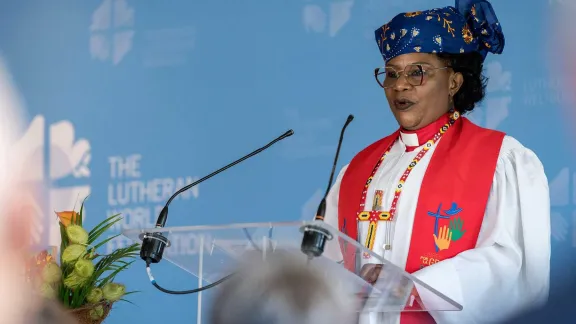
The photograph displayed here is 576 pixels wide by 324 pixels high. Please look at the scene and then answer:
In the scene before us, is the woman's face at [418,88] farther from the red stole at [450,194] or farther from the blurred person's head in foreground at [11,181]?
the blurred person's head in foreground at [11,181]

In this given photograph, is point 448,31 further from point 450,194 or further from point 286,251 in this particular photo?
point 286,251

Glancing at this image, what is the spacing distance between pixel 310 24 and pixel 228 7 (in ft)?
1.71

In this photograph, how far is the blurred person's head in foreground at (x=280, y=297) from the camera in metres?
1.99

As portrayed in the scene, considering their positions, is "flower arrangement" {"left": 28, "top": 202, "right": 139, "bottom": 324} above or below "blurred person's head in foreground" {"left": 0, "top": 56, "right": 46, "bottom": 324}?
below

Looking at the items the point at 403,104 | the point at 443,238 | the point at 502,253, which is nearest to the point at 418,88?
the point at 403,104

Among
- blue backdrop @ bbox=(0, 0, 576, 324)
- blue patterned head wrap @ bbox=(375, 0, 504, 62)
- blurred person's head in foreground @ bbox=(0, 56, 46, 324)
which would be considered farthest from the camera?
blurred person's head in foreground @ bbox=(0, 56, 46, 324)

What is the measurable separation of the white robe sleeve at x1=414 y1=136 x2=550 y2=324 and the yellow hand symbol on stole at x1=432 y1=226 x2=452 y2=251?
111mm

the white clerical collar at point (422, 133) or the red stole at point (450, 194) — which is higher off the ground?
the white clerical collar at point (422, 133)

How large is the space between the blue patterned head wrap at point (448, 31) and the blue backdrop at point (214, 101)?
61 centimetres

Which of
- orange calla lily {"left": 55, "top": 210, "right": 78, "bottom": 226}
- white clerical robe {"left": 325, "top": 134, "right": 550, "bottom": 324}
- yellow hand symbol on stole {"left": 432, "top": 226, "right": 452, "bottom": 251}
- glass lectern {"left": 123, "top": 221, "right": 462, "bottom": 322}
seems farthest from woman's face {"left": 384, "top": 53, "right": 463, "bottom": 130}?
orange calla lily {"left": 55, "top": 210, "right": 78, "bottom": 226}

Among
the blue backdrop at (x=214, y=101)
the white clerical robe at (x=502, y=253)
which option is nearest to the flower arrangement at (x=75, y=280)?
the white clerical robe at (x=502, y=253)

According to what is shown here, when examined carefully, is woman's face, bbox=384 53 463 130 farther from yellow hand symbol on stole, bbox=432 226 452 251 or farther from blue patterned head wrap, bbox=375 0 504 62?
yellow hand symbol on stole, bbox=432 226 452 251

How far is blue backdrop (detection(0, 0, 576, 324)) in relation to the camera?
3.69 m

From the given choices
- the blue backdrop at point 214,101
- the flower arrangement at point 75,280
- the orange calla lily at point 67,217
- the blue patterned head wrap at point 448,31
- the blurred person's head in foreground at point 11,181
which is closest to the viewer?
the flower arrangement at point 75,280
